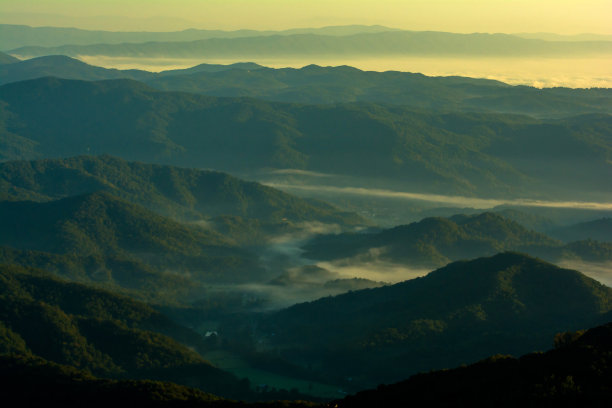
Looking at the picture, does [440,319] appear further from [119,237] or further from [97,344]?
[119,237]

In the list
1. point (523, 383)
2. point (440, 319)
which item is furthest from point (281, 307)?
point (523, 383)

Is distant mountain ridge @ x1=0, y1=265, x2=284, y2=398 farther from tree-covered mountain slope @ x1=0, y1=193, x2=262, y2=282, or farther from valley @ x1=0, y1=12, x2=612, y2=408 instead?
tree-covered mountain slope @ x1=0, y1=193, x2=262, y2=282

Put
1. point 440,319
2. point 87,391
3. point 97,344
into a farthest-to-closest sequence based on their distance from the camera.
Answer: point 440,319 → point 97,344 → point 87,391

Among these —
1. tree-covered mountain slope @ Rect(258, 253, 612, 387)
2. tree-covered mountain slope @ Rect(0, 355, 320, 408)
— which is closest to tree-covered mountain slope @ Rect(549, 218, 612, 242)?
tree-covered mountain slope @ Rect(258, 253, 612, 387)

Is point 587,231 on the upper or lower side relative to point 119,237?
lower

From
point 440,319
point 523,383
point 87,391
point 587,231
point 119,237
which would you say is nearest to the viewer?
point 523,383

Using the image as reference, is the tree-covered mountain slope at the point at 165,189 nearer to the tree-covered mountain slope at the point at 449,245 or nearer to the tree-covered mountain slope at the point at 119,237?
the tree-covered mountain slope at the point at 119,237
